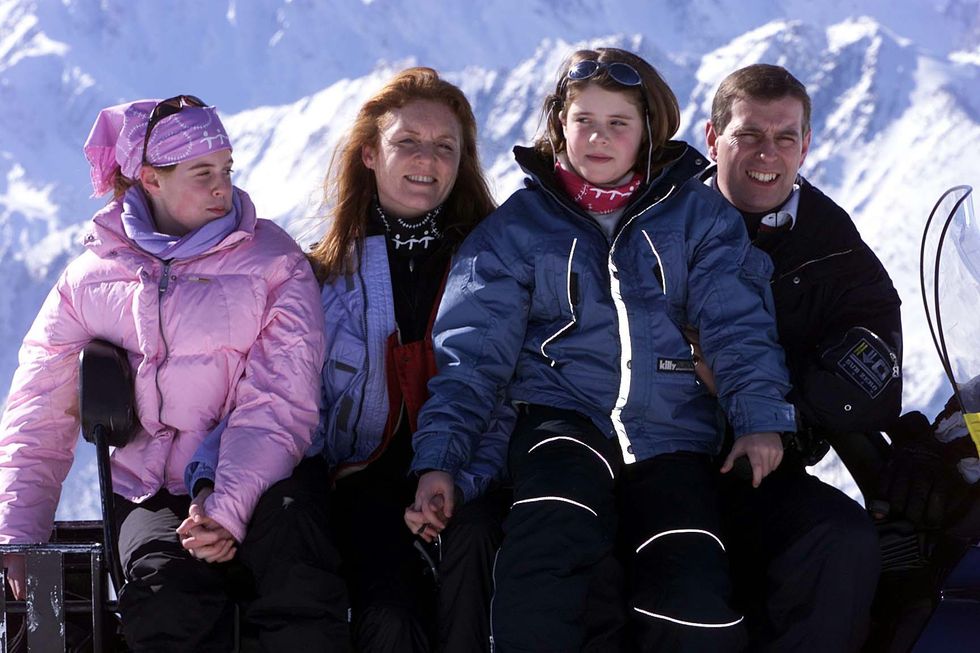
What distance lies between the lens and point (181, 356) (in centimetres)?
381

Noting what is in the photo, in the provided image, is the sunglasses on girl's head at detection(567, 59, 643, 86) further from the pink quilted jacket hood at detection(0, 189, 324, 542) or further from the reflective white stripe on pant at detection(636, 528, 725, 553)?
the reflective white stripe on pant at detection(636, 528, 725, 553)

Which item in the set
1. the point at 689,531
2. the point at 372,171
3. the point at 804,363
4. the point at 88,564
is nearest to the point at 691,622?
the point at 689,531

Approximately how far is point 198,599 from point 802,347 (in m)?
2.03

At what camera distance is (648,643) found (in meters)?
3.26

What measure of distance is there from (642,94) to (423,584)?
64.9 inches

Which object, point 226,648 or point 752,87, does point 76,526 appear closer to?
point 226,648

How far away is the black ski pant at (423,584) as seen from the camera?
11.1ft

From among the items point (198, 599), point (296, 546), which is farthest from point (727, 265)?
point (198, 599)

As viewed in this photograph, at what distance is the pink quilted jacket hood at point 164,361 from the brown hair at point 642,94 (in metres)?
1.06

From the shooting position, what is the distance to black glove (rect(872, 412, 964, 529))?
3529 millimetres

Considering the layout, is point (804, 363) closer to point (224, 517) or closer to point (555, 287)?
point (555, 287)

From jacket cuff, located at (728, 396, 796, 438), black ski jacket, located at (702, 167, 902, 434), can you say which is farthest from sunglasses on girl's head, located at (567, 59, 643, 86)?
jacket cuff, located at (728, 396, 796, 438)

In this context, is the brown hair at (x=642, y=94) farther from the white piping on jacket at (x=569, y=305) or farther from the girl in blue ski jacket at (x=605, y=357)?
the white piping on jacket at (x=569, y=305)

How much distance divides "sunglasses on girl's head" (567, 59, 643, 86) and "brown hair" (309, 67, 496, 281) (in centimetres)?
62
